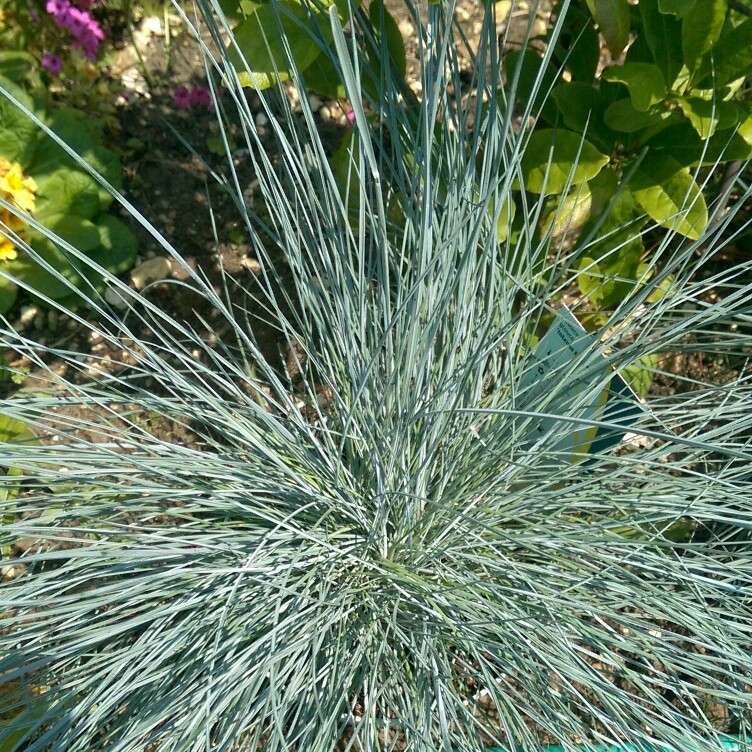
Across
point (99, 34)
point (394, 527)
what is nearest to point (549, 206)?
point (394, 527)

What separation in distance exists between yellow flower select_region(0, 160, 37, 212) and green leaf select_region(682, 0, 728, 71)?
1043mm

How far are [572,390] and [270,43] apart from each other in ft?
1.85

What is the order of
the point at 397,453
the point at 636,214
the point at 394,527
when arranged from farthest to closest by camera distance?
the point at 636,214 → the point at 394,527 → the point at 397,453

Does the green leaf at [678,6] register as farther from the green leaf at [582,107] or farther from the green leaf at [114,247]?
the green leaf at [114,247]

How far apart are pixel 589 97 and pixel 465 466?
0.52 metres

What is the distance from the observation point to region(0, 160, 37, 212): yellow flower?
1.16 meters

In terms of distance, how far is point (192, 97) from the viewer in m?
1.40

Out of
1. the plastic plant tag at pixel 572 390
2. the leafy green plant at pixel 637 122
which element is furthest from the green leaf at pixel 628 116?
the plastic plant tag at pixel 572 390

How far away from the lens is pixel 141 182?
1.39 m

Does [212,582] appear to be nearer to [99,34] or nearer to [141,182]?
[141,182]

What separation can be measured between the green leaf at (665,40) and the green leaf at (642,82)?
61 millimetres

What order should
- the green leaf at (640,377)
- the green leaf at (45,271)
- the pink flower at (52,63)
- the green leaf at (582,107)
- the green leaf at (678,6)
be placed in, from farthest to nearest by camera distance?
the pink flower at (52,63)
the green leaf at (45,271)
the green leaf at (640,377)
the green leaf at (582,107)
the green leaf at (678,6)

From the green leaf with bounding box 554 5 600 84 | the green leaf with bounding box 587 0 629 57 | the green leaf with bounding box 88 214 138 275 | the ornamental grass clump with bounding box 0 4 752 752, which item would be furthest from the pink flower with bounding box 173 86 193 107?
the green leaf with bounding box 587 0 629 57

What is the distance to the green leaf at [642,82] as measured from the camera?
77 cm
